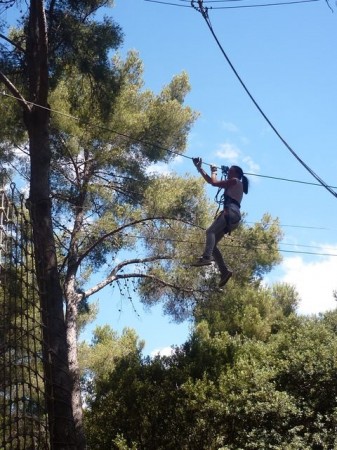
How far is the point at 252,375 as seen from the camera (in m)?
7.96

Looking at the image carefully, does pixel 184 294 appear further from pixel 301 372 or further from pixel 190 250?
pixel 301 372

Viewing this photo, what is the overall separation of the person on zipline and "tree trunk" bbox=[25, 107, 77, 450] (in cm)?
113

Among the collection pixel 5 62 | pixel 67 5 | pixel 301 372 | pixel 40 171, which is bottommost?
pixel 301 372

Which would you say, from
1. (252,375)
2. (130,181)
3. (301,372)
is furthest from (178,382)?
(130,181)

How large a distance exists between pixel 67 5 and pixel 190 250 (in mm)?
3692

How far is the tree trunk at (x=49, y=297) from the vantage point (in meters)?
4.43

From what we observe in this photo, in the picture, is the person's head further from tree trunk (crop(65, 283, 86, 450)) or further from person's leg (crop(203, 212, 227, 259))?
tree trunk (crop(65, 283, 86, 450))

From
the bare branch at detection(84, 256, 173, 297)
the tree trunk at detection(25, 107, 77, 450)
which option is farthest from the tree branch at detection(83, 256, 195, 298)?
the tree trunk at detection(25, 107, 77, 450)

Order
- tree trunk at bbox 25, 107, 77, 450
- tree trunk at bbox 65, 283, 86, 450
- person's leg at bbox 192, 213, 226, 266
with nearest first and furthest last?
tree trunk at bbox 25, 107, 77, 450 → person's leg at bbox 192, 213, 226, 266 → tree trunk at bbox 65, 283, 86, 450

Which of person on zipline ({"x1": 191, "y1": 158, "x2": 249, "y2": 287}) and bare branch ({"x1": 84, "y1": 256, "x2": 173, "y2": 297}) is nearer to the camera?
person on zipline ({"x1": 191, "y1": 158, "x2": 249, "y2": 287})

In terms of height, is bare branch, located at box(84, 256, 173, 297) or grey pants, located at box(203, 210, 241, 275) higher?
bare branch, located at box(84, 256, 173, 297)

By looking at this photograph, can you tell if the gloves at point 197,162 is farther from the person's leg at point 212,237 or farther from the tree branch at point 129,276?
the tree branch at point 129,276

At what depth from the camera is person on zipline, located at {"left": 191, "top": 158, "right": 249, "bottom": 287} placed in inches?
195

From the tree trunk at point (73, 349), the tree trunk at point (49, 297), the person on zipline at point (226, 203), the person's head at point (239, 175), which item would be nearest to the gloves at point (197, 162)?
the person on zipline at point (226, 203)
